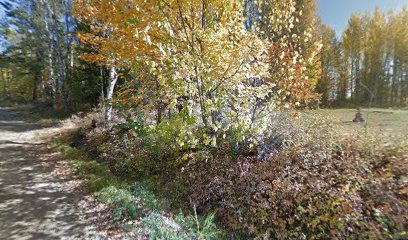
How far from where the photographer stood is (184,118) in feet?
12.9

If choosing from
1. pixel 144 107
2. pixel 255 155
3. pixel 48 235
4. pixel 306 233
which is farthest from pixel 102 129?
pixel 306 233

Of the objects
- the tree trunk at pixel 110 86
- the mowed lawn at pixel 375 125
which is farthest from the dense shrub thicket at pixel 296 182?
the tree trunk at pixel 110 86

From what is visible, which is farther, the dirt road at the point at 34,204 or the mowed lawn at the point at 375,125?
the mowed lawn at the point at 375,125

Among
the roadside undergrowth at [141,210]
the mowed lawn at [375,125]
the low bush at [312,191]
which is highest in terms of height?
the mowed lawn at [375,125]

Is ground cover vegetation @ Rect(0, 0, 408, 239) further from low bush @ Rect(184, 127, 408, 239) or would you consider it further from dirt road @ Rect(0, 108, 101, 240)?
dirt road @ Rect(0, 108, 101, 240)

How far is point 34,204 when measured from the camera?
167 inches

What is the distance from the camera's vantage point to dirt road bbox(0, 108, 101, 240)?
3.47 m

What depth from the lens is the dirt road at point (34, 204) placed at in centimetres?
347

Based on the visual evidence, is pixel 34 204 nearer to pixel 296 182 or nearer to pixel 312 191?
pixel 296 182

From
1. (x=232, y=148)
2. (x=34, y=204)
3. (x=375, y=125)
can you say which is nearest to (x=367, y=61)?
(x=375, y=125)

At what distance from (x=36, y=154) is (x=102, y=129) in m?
2.42

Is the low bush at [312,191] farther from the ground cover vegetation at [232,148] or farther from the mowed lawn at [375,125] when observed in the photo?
the mowed lawn at [375,125]

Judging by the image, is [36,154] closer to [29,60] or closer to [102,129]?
[102,129]

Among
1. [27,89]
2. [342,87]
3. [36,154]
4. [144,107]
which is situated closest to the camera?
[144,107]
